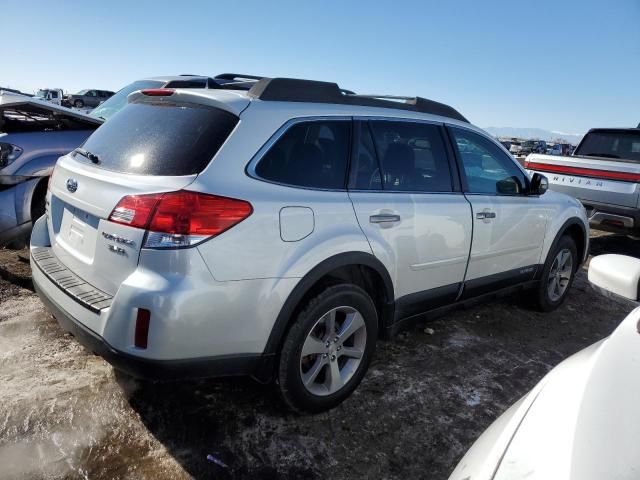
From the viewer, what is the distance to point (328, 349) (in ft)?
8.82

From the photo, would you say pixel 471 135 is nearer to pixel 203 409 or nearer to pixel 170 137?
pixel 170 137

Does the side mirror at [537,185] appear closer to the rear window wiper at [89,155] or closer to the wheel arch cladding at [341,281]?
the wheel arch cladding at [341,281]

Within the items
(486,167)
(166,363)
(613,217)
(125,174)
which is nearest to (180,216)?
(125,174)

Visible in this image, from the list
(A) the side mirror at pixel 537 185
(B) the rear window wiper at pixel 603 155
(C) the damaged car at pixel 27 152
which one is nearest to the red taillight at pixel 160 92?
(C) the damaged car at pixel 27 152

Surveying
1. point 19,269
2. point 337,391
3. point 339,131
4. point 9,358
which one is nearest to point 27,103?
point 19,269

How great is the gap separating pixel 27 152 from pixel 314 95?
3018 mm

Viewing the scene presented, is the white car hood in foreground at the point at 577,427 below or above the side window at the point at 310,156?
below

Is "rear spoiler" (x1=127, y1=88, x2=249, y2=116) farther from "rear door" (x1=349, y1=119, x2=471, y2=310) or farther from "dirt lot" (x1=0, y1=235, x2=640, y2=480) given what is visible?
"dirt lot" (x1=0, y1=235, x2=640, y2=480)

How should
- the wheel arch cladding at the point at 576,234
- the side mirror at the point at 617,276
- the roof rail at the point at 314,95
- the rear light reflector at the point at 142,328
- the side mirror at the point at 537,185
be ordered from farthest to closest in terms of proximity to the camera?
1. the wheel arch cladding at the point at 576,234
2. the side mirror at the point at 537,185
3. the roof rail at the point at 314,95
4. the rear light reflector at the point at 142,328
5. the side mirror at the point at 617,276

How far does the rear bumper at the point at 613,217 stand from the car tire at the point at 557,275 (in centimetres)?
190

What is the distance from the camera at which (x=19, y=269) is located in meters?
4.68

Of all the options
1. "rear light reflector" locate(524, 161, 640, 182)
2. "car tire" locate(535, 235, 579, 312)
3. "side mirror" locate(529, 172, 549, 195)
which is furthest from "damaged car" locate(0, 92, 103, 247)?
"rear light reflector" locate(524, 161, 640, 182)

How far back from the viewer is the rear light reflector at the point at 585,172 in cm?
627

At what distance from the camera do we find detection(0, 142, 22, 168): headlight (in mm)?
4152
